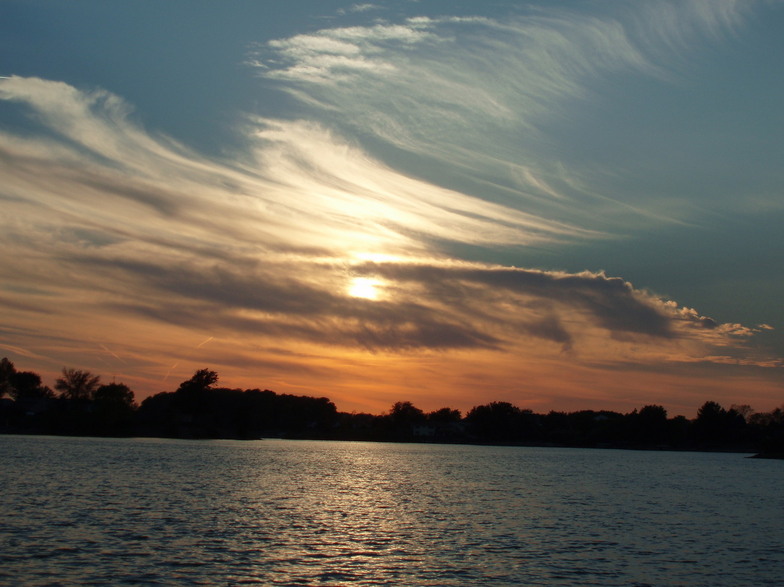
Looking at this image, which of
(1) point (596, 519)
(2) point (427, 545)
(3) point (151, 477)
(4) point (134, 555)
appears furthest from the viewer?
(3) point (151, 477)

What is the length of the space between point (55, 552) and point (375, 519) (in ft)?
89.6

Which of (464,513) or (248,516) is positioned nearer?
(248,516)

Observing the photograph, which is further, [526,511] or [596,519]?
[526,511]

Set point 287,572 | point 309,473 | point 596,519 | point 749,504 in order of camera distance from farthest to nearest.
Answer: point 309,473
point 749,504
point 596,519
point 287,572

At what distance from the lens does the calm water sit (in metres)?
37.0

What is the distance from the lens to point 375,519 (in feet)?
197

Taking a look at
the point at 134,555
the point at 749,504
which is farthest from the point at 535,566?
the point at 749,504

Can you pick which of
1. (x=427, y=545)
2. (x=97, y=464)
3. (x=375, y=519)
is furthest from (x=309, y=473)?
(x=427, y=545)

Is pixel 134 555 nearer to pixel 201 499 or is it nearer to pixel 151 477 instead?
pixel 201 499

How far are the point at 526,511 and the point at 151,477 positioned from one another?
48.2 meters

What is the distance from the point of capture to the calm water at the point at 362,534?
3703 centimetres

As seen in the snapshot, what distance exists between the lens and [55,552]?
126ft

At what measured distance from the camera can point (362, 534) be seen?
50812 mm

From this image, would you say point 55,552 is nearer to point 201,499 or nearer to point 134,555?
point 134,555
